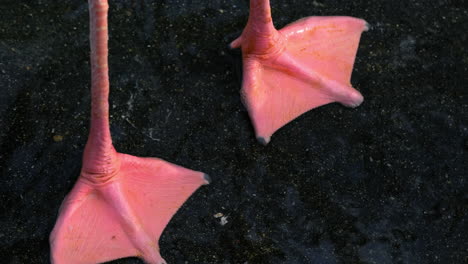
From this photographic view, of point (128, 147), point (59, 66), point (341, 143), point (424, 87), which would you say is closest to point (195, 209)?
point (128, 147)

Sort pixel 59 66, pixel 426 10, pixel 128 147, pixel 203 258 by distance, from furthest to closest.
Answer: pixel 426 10
pixel 59 66
pixel 128 147
pixel 203 258

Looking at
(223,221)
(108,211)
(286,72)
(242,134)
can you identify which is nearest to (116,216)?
(108,211)

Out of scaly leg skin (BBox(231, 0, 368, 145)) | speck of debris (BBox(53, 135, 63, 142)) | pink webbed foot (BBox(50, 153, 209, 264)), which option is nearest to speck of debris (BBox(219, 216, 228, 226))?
pink webbed foot (BBox(50, 153, 209, 264))

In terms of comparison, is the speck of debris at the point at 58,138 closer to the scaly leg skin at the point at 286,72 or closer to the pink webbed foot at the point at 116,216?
the pink webbed foot at the point at 116,216

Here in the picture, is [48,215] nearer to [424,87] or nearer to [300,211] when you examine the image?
[300,211]

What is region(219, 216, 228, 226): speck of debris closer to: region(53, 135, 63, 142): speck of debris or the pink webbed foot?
the pink webbed foot
